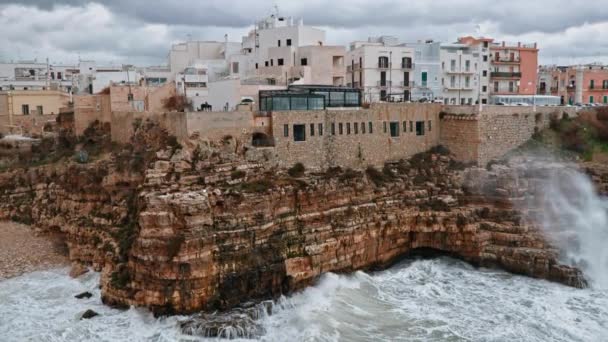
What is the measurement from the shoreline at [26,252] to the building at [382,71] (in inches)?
872

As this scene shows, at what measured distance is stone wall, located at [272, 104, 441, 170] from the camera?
92.5 ft

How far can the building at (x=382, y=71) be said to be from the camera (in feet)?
134

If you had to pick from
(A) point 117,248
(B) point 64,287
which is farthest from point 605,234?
(B) point 64,287

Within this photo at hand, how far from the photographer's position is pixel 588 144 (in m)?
35.4

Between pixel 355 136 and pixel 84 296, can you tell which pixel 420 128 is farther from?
pixel 84 296

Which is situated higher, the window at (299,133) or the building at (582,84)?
the building at (582,84)

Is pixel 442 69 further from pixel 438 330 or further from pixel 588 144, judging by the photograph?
pixel 438 330

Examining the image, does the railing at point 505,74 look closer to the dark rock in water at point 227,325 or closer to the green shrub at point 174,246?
the dark rock in water at point 227,325

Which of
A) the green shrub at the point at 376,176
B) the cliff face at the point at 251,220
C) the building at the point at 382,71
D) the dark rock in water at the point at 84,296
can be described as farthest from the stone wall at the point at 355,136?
the dark rock in water at the point at 84,296

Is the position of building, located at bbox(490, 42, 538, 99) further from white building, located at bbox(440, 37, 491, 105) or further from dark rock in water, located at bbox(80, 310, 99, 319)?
dark rock in water, located at bbox(80, 310, 99, 319)

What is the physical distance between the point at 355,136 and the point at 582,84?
2763 cm

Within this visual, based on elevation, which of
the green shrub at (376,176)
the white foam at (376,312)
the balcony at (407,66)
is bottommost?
the white foam at (376,312)

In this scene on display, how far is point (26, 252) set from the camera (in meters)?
27.6

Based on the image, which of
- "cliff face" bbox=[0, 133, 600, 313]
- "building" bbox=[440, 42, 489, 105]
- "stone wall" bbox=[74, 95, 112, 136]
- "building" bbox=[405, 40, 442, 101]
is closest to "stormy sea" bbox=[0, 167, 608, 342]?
"cliff face" bbox=[0, 133, 600, 313]
